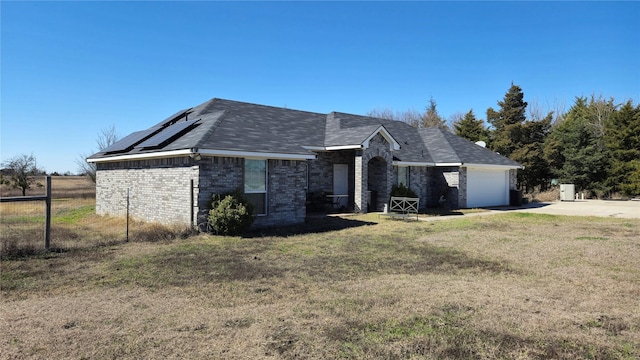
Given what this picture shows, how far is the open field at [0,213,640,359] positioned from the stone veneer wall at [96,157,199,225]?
231cm

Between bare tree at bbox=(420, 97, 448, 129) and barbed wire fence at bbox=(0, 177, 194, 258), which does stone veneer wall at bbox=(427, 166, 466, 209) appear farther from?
bare tree at bbox=(420, 97, 448, 129)

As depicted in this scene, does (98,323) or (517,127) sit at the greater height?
→ (517,127)

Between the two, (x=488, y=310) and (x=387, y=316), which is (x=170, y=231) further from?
(x=488, y=310)

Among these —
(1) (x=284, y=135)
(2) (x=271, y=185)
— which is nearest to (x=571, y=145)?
(1) (x=284, y=135)

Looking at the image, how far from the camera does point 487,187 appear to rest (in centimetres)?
2550

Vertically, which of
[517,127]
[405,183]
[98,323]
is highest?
[517,127]

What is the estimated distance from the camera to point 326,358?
4074 millimetres

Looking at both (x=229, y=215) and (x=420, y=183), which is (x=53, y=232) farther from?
(x=420, y=183)

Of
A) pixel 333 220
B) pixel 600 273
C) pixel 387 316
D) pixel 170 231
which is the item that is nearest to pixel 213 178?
pixel 170 231

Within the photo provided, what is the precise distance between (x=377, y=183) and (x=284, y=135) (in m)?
5.43

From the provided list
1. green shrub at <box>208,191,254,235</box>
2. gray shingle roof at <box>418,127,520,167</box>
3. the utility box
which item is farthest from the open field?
the utility box

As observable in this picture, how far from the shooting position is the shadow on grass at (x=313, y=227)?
13.0 metres

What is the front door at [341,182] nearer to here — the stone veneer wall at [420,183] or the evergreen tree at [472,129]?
the stone veneer wall at [420,183]

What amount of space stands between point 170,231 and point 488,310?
370 inches
